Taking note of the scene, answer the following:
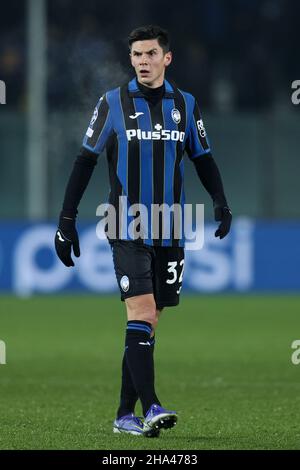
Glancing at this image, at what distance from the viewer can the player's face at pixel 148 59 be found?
21.7 feet

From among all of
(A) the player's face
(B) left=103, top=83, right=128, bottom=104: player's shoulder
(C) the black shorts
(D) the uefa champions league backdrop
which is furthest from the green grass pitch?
(A) the player's face

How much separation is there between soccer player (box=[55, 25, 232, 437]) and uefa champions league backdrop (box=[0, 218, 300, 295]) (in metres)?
10.4

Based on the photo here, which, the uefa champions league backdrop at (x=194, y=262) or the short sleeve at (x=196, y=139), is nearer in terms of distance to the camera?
the short sleeve at (x=196, y=139)

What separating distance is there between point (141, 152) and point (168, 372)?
3745 mm

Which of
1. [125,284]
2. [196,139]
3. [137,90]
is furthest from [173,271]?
[137,90]

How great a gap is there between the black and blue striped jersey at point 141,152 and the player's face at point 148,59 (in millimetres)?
120

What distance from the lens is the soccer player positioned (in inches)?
260

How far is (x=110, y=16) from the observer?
20.9 metres

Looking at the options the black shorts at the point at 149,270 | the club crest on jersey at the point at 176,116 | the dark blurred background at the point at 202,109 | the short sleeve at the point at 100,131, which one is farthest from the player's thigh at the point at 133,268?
the dark blurred background at the point at 202,109

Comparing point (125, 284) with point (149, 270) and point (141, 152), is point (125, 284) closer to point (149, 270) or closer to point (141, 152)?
point (149, 270)

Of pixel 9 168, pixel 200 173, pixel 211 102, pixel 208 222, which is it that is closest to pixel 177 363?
pixel 200 173

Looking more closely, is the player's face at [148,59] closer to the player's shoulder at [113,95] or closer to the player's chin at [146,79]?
the player's chin at [146,79]

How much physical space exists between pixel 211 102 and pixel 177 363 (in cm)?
1078

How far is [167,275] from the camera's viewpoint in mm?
6738
